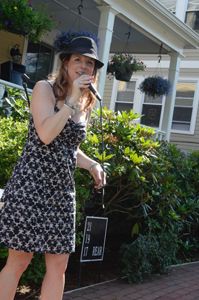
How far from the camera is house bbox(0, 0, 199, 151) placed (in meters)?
8.84

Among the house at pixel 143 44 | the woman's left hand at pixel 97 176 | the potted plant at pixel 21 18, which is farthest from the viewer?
the house at pixel 143 44

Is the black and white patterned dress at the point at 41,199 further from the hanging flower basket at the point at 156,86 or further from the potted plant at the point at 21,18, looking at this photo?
the hanging flower basket at the point at 156,86

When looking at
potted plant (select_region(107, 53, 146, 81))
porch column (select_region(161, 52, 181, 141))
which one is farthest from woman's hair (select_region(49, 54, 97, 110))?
porch column (select_region(161, 52, 181, 141))

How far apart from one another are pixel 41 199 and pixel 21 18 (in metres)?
5.00

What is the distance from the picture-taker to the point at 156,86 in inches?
393

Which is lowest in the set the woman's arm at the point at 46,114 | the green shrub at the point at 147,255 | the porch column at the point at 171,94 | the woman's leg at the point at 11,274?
the green shrub at the point at 147,255

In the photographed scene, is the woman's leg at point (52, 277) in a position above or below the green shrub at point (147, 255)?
above

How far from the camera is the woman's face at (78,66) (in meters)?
2.68

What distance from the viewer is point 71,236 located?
8.76ft

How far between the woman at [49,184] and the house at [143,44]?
568 cm

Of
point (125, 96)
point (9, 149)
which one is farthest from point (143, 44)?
point (9, 149)

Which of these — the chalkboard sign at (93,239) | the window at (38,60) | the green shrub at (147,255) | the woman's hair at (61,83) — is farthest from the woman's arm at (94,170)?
the window at (38,60)

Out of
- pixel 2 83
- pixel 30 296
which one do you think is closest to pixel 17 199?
pixel 30 296

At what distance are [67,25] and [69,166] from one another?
8569 millimetres
